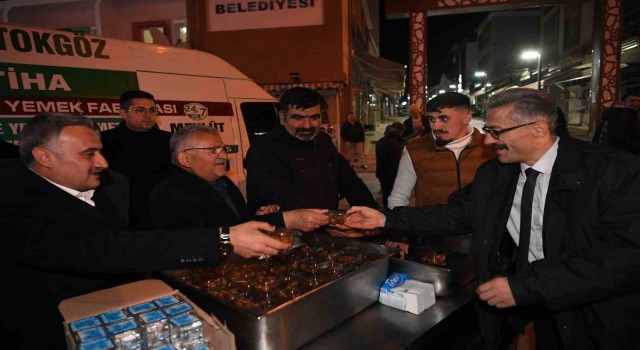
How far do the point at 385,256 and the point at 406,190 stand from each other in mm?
1394

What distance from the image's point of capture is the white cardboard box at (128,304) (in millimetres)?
1517

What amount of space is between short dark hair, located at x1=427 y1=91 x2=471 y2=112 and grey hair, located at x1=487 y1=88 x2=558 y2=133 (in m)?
1.08

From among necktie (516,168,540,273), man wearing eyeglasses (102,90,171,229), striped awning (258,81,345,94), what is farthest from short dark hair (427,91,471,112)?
striped awning (258,81,345,94)

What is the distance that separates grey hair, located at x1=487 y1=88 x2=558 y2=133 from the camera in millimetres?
2145

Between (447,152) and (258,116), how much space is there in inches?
160

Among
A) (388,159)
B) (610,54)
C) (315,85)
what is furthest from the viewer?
(315,85)

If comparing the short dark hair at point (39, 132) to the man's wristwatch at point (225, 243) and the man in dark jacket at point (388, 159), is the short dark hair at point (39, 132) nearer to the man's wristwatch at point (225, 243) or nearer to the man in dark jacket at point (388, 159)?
the man's wristwatch at point (225, 243)

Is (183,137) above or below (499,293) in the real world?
above

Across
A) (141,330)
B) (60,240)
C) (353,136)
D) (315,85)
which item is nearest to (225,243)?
(141,330)

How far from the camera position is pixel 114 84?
504 centimetres

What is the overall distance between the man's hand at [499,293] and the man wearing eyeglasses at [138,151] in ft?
11.8

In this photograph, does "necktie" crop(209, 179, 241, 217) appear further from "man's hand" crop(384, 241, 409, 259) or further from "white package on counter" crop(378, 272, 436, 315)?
"white package on counter" crop(378, 272, 436, 315)

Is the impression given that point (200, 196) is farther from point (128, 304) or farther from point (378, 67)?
A: point (378, 67)

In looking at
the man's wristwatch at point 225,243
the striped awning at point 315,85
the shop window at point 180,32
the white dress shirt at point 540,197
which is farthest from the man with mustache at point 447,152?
the shop window at point 180,32
